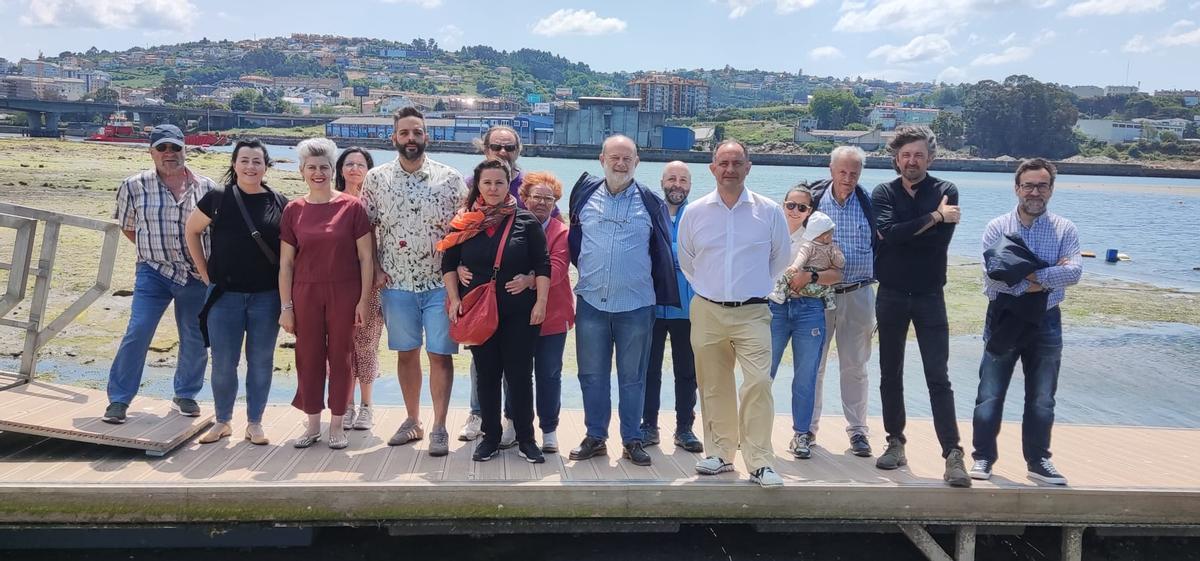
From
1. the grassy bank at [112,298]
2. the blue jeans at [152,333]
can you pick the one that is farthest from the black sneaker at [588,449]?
the grassy bank at [112,298]

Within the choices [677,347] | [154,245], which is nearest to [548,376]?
[677,347]

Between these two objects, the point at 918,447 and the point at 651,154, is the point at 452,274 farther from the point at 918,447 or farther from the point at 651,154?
the point at 651,154

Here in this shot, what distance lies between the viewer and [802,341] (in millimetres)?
5211

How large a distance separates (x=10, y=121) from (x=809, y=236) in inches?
5801

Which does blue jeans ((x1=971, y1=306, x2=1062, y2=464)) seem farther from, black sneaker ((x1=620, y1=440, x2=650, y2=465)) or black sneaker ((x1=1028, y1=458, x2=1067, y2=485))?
black sneaker ((x1=620, y1=440, x2=650, y2=465))

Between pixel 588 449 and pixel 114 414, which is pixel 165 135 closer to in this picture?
pixel 114 414

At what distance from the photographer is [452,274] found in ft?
15.7

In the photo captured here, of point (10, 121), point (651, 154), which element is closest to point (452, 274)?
point (651, 154)

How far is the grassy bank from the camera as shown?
9875mm

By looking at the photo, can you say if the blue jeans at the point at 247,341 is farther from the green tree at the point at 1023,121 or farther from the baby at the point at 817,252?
the green tree at the point at 1023,121

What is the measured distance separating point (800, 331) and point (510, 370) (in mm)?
1770

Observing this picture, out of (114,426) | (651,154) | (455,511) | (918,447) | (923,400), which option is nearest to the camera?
(455,511)

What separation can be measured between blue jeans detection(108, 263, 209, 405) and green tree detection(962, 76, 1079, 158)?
461 ft

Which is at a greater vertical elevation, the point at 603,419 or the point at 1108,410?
the point at 603,419
